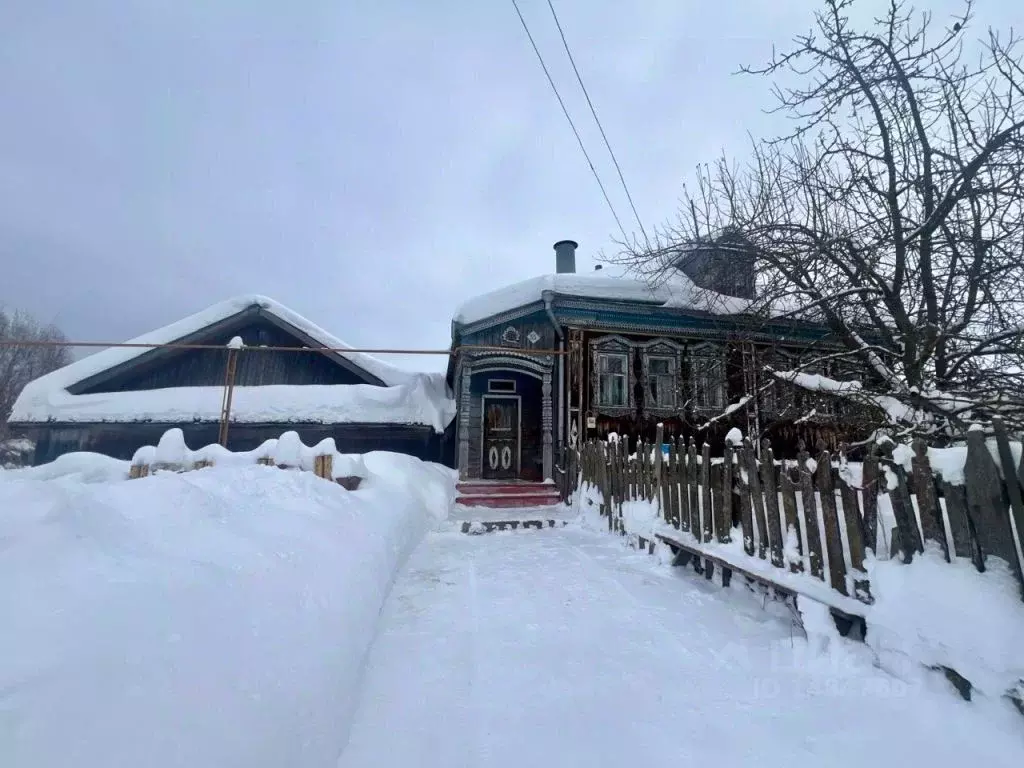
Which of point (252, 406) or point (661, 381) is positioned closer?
point (252, 406)

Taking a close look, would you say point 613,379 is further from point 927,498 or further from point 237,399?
point 927,498

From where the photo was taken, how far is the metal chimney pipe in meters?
16.8

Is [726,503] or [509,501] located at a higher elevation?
[726,503]

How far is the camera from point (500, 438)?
1361 cm

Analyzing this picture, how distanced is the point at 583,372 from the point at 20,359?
36954 millimetres

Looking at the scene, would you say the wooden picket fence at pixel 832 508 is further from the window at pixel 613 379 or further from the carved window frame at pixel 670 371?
the carved window frame at pixel 670 371

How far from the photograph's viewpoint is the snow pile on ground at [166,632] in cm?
119

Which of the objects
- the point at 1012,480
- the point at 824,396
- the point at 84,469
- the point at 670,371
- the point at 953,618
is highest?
the point at 670,371

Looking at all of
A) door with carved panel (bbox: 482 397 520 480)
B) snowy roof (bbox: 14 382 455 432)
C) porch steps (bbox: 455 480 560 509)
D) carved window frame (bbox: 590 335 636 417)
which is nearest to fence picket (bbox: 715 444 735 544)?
porch steps (bbox: 455 480 560 509)

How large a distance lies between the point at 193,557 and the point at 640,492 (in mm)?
5120

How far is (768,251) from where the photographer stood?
→ 5484 mm

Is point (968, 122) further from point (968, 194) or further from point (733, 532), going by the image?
point (733, 532)

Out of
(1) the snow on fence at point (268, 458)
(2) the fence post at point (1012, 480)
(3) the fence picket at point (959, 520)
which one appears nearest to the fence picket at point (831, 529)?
(3) the fence picket at point (959, 520)

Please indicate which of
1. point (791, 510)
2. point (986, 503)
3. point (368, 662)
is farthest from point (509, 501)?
point (986, 503)
